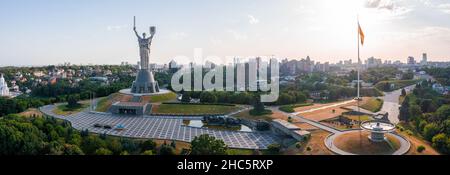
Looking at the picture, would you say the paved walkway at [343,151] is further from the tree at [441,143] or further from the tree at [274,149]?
the tree at [274,149]

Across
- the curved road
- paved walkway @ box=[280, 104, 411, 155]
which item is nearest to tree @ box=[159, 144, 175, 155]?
paved walkway @ box=[280, 104, 411, 155]

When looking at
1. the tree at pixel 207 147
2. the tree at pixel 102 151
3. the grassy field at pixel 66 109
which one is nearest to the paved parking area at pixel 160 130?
the grassy field at pixel 66 109

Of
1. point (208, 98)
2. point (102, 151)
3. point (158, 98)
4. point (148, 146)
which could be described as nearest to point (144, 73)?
point (158, 98)

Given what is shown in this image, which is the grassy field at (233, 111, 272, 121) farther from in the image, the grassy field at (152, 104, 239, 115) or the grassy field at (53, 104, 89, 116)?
the grassy field at (53, 104, 89, 116)

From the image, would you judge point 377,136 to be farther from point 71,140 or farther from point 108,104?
point 108,104
